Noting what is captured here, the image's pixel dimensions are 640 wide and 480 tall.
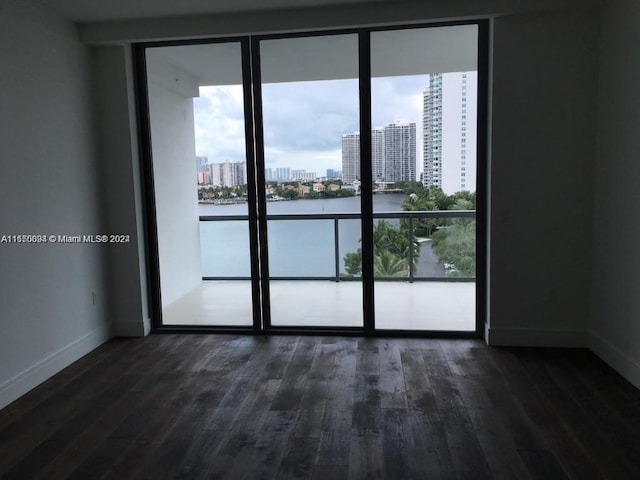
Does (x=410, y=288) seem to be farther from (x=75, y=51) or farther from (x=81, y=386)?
(x=75, y=51)

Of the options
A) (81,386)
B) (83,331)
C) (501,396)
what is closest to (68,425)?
(81,386)

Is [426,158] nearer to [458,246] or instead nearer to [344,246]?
[458,246]

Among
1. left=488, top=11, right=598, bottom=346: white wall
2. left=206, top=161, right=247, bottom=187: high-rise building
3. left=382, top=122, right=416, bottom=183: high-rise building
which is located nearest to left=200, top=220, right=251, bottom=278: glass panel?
left=206, top=161, right=247, bottom=187: high-rise building

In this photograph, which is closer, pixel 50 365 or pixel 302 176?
pixel 50 365

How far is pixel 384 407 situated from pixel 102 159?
10.3 ft

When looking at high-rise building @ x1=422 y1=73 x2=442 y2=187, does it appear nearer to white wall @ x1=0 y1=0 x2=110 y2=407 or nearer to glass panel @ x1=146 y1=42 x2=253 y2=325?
glass panel @ x1=146 y1=42 x2=253 y2=325

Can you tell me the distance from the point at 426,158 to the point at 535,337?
5.60 feet

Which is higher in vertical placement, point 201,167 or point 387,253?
point 201,167

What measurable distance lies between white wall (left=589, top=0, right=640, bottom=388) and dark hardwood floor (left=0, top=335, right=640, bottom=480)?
0.24 metres

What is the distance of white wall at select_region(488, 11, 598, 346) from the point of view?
11.3 ft

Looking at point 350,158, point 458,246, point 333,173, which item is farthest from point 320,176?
point 458,246

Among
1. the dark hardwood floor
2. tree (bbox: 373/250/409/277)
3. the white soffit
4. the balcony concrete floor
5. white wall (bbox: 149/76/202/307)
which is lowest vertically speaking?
the dark hardwood floor

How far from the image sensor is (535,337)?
370 centimetres

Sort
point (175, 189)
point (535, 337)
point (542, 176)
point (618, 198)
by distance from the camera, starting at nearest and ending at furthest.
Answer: point (618, 198) → point (542, 176) → point (535, 337) → point (175, 189)
